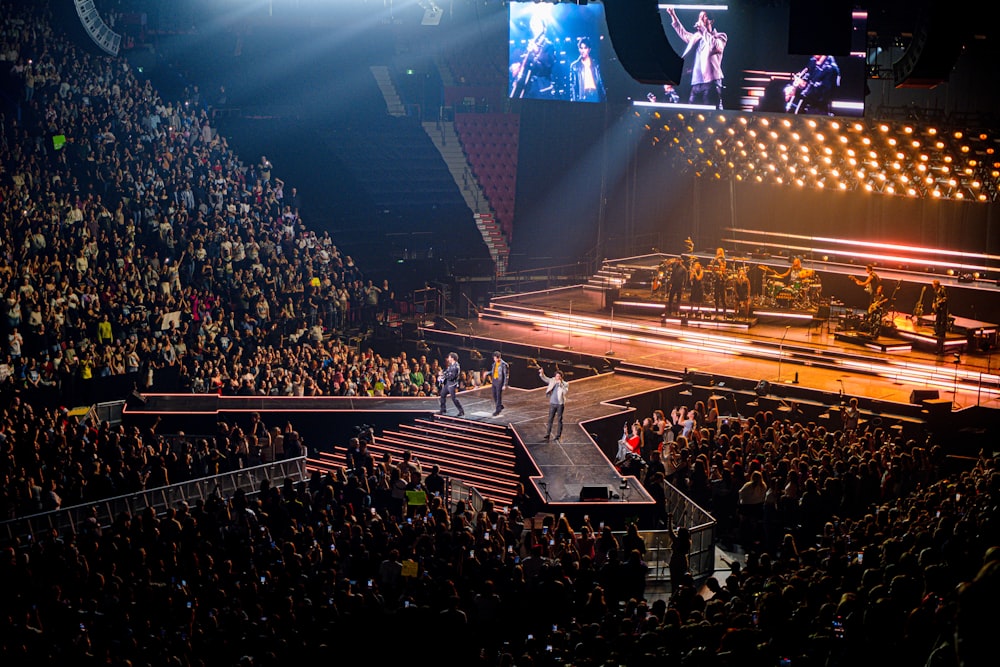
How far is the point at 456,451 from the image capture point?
21344mm

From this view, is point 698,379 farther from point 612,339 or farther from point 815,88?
point 815,88

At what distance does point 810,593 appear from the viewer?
10070 mm

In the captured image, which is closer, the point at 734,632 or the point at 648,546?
the point at 734,632

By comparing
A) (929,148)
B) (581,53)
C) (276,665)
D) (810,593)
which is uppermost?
(581,53)

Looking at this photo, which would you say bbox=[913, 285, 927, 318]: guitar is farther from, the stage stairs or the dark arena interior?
the stage stairs

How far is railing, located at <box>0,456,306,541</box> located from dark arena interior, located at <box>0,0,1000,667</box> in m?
0.06

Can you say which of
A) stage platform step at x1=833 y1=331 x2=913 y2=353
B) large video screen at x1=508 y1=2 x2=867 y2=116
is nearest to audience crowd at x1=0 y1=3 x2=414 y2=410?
large video screen at x1=508 y1=2 x2=867 y2=116

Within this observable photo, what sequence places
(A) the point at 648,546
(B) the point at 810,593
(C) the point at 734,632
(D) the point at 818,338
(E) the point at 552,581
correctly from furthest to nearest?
(D) the point at 818,338 → (A) the point at 648,546 → (E) the point at 552,581 → (B) the point at 810,593 → (C) the point at 734,632

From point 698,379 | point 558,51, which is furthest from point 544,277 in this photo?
point 698,379

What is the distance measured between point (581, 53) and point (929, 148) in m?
7.71

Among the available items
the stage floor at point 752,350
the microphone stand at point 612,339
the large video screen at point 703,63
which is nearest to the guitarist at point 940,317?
the stage floor at point 752,350

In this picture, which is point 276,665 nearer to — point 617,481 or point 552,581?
point 552,581

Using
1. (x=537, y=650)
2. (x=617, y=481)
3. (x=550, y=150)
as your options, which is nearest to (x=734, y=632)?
(x=537, y=650)

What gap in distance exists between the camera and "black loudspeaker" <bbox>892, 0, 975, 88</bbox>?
966cm
